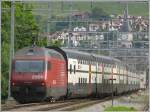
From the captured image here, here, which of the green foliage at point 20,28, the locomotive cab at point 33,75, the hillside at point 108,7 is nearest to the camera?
the locomotive cab at point 33,75

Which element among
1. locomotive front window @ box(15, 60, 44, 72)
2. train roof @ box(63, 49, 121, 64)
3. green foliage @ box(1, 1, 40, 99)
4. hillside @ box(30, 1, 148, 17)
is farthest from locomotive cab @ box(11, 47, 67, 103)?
green foliage @ box(1, 1, 40, 99)

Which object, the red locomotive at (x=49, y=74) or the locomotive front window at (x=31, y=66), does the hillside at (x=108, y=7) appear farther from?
the locomotive front window at (x=31, y=66)

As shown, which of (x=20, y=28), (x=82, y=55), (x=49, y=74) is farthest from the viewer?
(x=20, y=28)

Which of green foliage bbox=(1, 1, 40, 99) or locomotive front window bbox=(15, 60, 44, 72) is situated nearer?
locomotive front window bbox=(15, 60, 44, 72)

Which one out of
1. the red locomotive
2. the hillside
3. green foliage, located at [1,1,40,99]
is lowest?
the red locomotive

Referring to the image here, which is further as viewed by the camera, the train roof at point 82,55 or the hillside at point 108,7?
the hillside at point 108,7

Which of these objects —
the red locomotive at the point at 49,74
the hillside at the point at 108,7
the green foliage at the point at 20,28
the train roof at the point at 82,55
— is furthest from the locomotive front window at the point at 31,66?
the green foliage at the point at 20,28

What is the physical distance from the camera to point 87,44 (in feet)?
136

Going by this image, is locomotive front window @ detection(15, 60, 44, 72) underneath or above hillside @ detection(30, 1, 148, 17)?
underneath

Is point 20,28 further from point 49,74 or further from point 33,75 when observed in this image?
point 33,75

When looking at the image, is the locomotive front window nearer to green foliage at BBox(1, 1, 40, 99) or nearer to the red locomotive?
the red locomotive

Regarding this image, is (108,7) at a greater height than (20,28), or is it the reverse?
(108,7)

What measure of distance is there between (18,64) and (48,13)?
6913 millimetres

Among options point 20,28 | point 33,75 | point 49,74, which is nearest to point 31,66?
point 33,75
